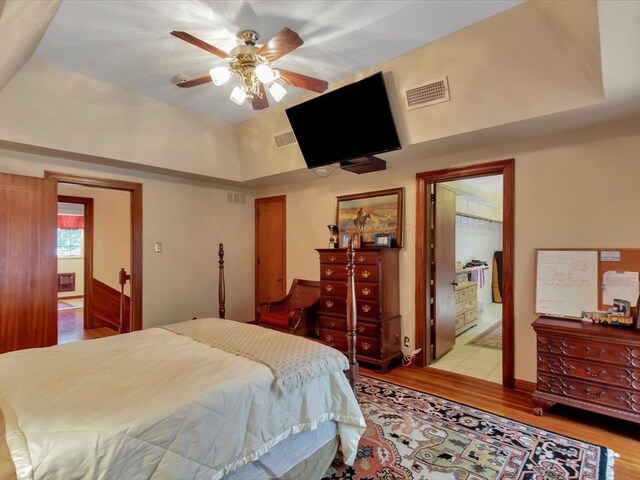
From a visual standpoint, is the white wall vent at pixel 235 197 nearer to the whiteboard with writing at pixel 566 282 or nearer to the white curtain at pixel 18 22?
the white curtain at pixel 18 22

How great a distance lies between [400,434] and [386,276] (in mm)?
1652

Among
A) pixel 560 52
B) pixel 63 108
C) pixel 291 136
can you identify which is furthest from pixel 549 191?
pixel 63 108

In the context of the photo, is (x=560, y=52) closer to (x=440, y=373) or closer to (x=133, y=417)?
(x=440, y=373)

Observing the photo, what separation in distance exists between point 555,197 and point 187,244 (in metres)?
4.37

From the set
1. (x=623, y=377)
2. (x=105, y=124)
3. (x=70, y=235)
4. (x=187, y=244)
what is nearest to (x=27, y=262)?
(x=105, y=124)

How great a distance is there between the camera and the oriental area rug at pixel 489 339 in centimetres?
467

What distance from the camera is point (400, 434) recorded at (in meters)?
2.40

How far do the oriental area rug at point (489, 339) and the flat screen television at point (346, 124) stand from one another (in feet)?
10.4

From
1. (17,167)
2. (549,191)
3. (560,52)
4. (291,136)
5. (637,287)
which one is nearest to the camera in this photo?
(560,52)

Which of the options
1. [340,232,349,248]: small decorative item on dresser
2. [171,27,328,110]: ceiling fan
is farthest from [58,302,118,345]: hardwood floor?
[171,27,328,110]: ceiling fan

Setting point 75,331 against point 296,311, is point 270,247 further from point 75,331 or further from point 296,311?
point 75,331

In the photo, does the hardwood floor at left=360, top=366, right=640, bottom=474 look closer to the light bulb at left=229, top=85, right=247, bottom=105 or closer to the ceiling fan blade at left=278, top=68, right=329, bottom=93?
the ceiling fan blade at left=278, top=68, right=329, bottom=93

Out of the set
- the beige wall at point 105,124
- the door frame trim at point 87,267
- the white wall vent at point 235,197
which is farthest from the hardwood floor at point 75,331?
the beige wall at point 105,124

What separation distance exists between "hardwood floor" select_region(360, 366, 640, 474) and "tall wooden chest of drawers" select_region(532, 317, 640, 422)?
150mm
